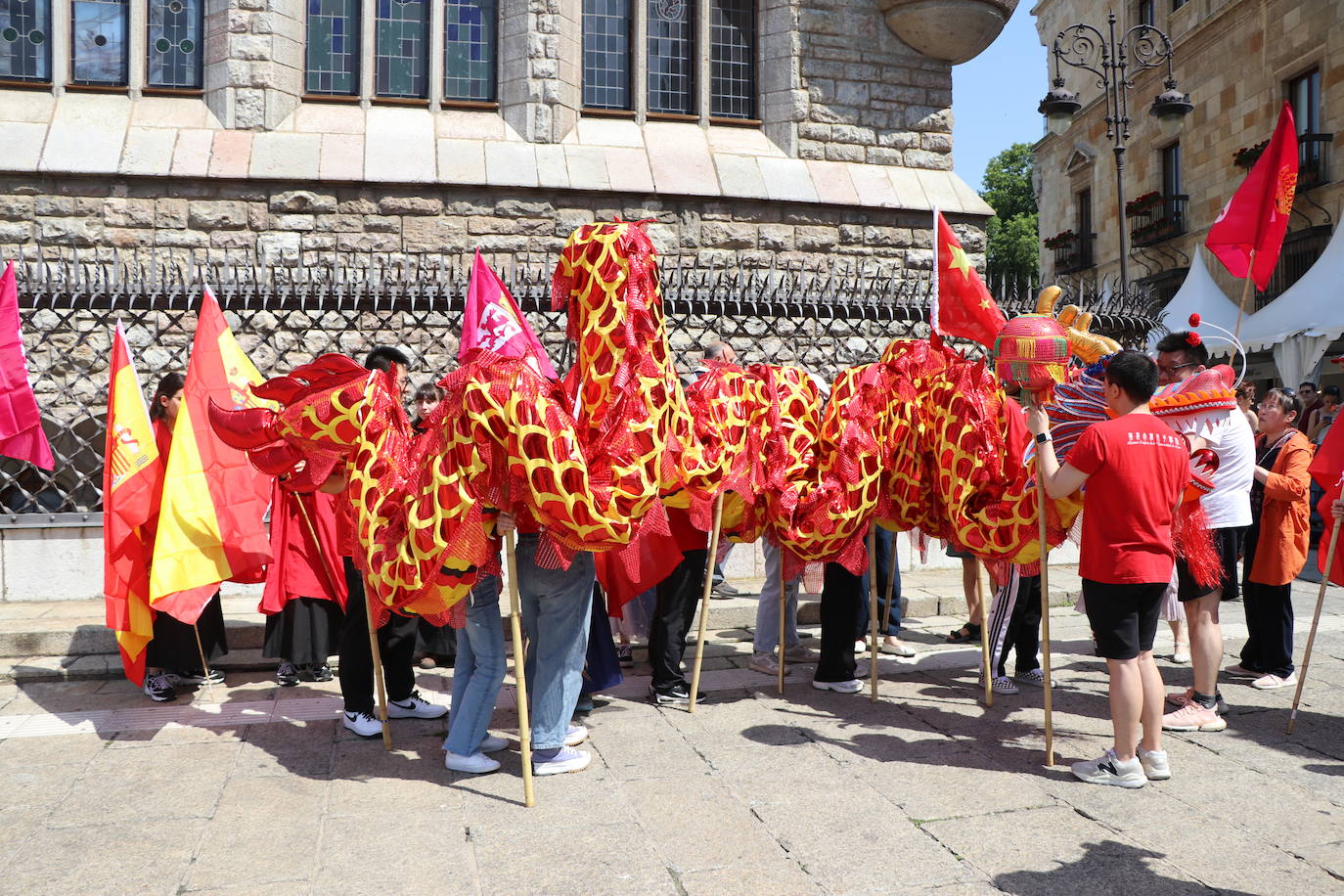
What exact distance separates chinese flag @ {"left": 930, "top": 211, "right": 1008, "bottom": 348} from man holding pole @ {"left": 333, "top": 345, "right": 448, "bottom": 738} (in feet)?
8.76

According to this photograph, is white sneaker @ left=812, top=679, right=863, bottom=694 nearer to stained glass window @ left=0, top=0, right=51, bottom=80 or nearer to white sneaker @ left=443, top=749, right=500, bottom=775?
white sneaker @ left=443, top=749, right=500, bottom=775

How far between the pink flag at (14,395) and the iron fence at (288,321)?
1.82 m

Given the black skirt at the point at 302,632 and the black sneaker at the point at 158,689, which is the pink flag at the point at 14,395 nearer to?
the black sneaker at the point at 158,689

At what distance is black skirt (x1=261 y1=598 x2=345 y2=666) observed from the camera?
Answer: 5.75m

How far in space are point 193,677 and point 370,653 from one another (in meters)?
1.62

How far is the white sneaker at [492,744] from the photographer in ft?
15.0

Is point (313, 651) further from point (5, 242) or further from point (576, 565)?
point (5, 242)

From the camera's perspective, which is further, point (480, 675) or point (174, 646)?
point (174, 646)

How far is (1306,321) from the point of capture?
45.4 ft

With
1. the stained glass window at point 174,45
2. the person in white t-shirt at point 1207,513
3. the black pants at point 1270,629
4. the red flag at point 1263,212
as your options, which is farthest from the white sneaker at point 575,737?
the stained glass window at point 174,45

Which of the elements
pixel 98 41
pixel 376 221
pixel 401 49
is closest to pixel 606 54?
pixel 401 49

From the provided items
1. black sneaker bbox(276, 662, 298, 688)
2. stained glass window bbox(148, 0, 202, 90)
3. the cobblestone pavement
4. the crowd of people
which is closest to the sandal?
the crowd of people

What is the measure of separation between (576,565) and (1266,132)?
903 inches

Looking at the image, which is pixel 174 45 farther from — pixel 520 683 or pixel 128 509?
pixel 520 683
